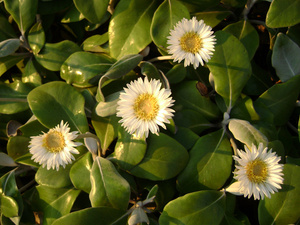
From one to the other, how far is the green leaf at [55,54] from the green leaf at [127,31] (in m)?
0.26

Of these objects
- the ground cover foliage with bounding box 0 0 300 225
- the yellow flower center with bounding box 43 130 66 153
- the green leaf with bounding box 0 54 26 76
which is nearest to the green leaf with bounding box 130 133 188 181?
the ground cover foliage with bounding box 0 0 300 225

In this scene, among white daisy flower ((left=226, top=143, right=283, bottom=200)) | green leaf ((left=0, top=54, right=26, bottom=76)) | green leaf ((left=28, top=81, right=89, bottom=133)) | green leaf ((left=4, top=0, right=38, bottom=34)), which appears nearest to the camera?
white daisy flower ((left=226, top=143, right=283, bottom=200))

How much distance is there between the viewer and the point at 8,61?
1.64 m

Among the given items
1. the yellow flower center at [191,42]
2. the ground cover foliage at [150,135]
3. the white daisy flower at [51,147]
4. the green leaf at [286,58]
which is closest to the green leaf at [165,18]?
the ground cover foliage at [150,135]

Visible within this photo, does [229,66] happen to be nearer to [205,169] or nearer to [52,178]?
[205,169]

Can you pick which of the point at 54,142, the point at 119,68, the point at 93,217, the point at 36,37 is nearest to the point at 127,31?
the point at 119,68

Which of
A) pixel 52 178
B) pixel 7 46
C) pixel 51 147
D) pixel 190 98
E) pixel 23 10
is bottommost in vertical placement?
pixel 52 178

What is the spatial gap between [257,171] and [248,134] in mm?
158

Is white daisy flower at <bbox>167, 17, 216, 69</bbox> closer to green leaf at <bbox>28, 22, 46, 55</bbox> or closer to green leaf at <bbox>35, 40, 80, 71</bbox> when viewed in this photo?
green leaf at <bbox>35, 40, 80, 71</bbox>

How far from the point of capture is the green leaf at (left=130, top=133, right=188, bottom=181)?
130cm

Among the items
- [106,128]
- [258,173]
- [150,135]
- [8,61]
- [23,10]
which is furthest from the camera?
[8,61]

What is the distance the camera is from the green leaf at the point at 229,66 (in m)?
1.36

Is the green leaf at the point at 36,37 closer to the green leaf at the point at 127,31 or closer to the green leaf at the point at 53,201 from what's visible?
the green leaf at the point at 127,31

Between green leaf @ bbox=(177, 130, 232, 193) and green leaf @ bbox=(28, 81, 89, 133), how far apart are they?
0.53 metres
